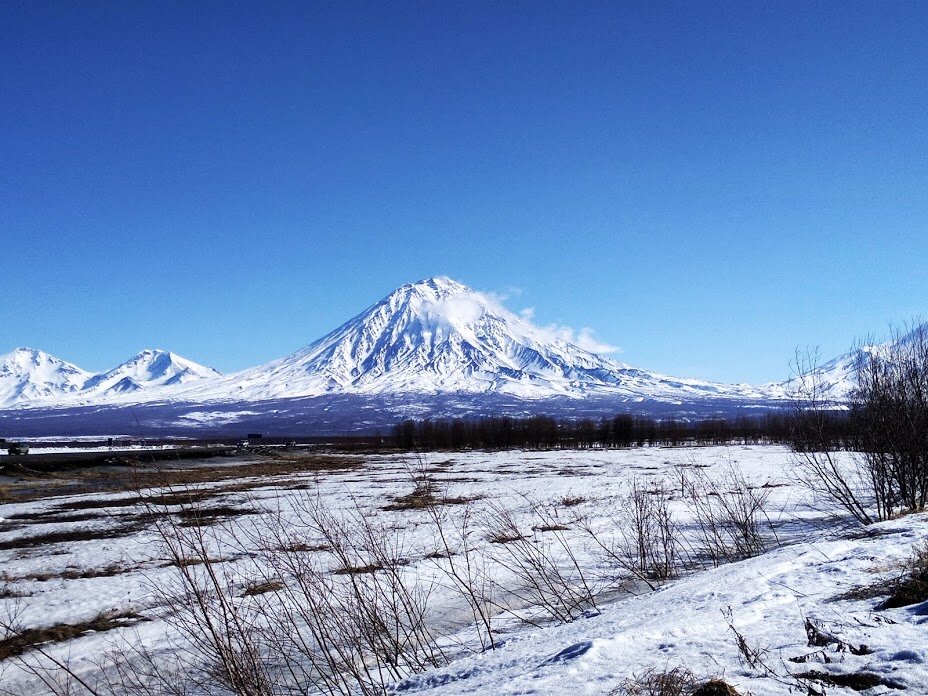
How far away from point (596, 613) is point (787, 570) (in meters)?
2.35

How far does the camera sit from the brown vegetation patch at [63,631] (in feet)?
33.5

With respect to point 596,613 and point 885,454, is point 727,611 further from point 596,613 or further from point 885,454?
point 885,454

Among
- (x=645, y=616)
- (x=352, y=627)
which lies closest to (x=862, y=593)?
(x=645, y=616)

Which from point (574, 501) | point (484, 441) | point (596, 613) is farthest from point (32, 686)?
point (484, 441)

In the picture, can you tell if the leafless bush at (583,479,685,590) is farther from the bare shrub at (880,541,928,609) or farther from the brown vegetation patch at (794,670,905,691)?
the brown vegetation patch at (794,670,905,691)

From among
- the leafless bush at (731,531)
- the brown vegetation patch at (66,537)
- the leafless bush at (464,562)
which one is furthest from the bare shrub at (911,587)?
the brown vegetation patch at (66,537)

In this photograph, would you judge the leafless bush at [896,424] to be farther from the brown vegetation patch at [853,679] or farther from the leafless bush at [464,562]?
the brown vegetation patch at [853,679]

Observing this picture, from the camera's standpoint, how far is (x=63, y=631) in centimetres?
1095

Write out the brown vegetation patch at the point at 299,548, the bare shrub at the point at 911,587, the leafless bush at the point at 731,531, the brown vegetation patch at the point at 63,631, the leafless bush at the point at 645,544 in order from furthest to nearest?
the leafless bush at the point at 731,531, the brown vegetation patch at the point at 63,631, the leafless bush at the point at 645,544, the brown vegetation patch at the point at 299,548, the bare shrub at the point at 911,587

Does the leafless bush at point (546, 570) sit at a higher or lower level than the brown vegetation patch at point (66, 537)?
higher

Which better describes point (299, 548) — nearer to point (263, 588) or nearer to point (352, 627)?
point (263, 588)

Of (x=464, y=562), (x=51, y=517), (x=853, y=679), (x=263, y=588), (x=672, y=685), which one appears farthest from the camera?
(x=51, y=517)

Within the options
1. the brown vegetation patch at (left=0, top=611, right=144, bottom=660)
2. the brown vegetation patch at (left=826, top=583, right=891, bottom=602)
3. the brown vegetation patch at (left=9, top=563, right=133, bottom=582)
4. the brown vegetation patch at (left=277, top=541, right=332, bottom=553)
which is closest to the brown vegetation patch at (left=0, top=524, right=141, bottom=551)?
the brown vegetation patch at (left=9, top=563, right=133, bottom=582)

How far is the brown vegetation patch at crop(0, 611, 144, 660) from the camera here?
33.5 ft
